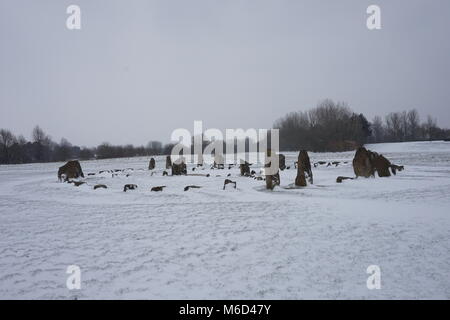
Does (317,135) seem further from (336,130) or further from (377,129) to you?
(377,129)

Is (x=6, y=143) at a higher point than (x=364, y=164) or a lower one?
higher

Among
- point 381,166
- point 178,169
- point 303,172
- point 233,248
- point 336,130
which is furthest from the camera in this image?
point 336,130

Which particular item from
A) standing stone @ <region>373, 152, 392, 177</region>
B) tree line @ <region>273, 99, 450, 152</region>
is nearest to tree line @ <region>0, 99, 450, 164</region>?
tree line @ <region>273, 99, 450, 152</region>

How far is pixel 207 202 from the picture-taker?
424 inches

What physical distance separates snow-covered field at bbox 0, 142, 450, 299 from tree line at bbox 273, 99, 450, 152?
50.8m

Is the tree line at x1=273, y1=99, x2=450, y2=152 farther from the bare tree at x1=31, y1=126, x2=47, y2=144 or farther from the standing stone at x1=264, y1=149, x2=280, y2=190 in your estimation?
the bare tree at x1=31, y1=126, x2=47, y2=144

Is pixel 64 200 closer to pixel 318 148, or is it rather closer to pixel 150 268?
pixel 150 268

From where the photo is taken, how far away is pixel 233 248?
577 cm

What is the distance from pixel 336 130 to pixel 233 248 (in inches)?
2353

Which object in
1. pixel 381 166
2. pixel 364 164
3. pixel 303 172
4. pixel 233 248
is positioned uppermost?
pixel 364 164

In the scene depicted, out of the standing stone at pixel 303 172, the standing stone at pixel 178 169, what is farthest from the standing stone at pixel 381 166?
the standing stone at pixel 178 169

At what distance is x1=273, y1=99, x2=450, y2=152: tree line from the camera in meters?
59.9

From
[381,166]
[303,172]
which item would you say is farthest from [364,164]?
[303,172]

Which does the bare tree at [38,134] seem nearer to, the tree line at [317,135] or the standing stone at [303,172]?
the tree line at [317,135]
